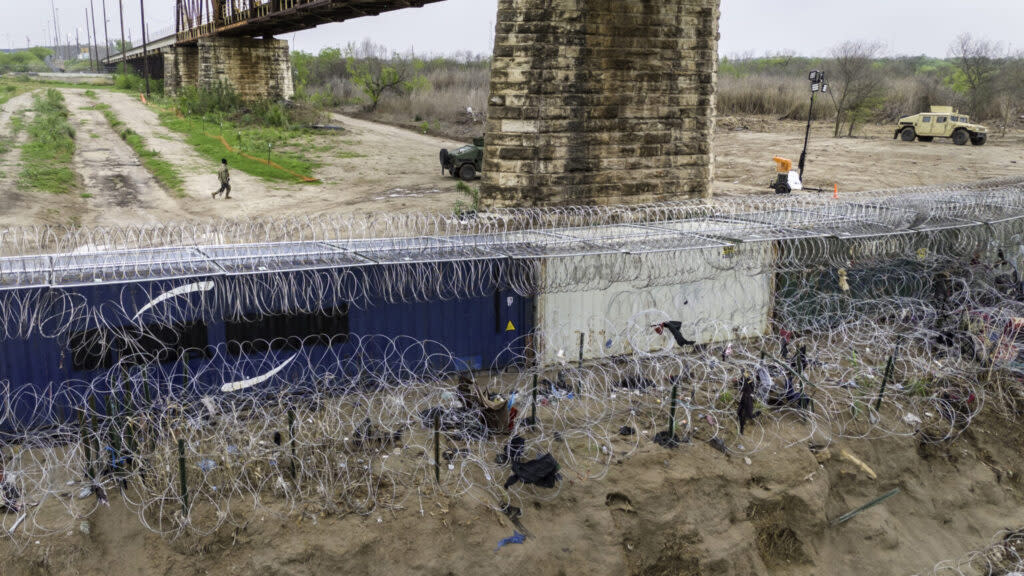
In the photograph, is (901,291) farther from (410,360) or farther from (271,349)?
(271,349)

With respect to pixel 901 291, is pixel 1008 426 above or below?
below

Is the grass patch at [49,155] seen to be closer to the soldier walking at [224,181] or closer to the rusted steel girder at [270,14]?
the soldier walking at [224,181]

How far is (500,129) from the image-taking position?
15273mm

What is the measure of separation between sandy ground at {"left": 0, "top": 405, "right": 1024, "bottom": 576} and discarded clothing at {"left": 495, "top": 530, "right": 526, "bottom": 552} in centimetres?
5

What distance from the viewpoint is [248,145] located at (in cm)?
3278

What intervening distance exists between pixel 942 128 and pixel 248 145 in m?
34.5

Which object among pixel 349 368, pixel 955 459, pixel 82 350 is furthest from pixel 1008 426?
pixel 82 350

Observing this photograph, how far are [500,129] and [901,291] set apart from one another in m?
8.83

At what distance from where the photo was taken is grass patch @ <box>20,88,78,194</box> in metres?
23.6

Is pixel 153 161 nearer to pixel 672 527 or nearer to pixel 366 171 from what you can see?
pixel 366 171

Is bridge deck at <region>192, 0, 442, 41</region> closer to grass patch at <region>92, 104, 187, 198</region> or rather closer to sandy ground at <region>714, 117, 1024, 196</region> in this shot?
grass patch at <region>92, 104, 187, 198</region>

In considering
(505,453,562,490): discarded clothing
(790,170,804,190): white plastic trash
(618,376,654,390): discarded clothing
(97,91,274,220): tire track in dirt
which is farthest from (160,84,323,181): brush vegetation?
(505,453,562,490): discarded clothing

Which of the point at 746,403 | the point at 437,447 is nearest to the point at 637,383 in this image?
the point at 746,403

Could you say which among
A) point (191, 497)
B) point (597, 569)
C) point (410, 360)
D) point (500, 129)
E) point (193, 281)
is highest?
point (500, 129)
